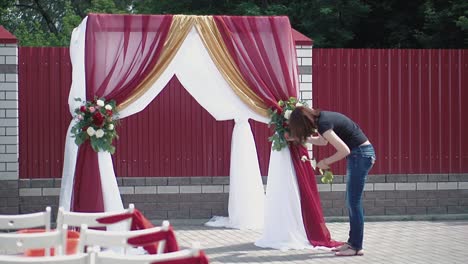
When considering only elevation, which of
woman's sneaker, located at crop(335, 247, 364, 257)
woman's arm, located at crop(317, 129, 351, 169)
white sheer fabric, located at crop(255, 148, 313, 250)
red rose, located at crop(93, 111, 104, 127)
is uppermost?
red rose, located at crop(93, 111, 104, 127)

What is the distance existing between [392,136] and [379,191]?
0.76 m

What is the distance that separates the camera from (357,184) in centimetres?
906

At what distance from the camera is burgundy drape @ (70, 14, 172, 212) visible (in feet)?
31.3

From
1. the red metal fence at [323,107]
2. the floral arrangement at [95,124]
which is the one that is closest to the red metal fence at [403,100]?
the red metal fence at [323,107]

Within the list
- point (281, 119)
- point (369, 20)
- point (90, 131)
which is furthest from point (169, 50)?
point (369, 20)

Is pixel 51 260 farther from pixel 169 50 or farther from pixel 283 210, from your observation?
pixel 169 50

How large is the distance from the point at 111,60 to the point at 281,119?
2013 mm

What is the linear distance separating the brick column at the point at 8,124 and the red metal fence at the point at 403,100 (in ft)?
12.8

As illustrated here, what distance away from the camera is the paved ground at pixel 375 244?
8.91 m

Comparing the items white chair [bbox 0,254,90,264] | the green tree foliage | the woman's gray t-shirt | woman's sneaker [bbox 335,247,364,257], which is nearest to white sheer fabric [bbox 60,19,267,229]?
the woman's gray t-shirt

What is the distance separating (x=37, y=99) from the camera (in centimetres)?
1127

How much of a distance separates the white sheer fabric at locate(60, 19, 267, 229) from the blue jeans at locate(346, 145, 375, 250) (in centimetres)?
157

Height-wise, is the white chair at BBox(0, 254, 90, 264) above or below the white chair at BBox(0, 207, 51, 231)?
below

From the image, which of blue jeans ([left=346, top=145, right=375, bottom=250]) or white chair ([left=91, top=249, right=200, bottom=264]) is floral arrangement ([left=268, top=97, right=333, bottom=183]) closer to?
blue jeans ([left=346, top=145, right=375, bottom=250])
